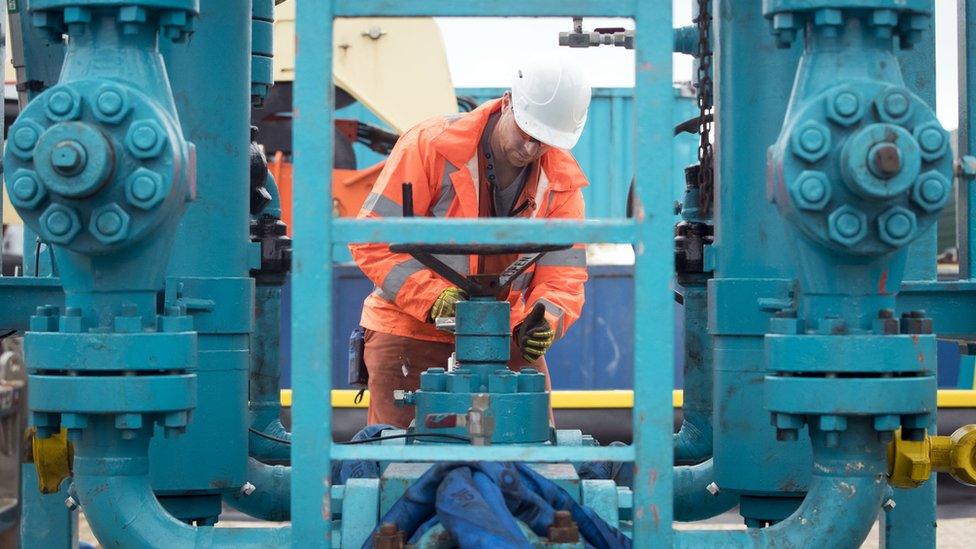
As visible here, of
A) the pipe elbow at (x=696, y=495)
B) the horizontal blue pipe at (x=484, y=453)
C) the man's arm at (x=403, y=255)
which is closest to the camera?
the horizontal blue pipe at (x=484, y=453)

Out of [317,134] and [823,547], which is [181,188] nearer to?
[317,134]

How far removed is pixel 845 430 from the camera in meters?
2.54

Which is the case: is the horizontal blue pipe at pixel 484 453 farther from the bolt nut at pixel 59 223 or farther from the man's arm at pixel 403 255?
the man's arm at pixel 403 255

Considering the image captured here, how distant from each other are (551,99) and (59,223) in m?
1.69

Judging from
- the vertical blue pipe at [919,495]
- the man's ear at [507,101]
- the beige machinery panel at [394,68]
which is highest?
the beige machinery panel at [394,68]

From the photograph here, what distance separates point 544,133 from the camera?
3.75 m

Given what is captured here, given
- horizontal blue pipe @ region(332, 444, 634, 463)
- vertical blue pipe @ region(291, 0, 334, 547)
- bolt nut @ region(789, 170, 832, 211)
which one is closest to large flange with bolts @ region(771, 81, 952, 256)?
bolt nut @ region(789, 170, 832, 211)

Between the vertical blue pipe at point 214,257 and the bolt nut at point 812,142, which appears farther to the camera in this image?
the vertical blue pipe at point 214,257

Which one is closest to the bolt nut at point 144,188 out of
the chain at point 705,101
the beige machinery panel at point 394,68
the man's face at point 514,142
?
the man's face at point 514,142

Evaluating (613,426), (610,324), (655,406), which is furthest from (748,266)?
(610,324)

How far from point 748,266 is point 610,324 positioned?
17.7 ft

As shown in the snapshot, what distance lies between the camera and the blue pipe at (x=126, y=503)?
2605 mm

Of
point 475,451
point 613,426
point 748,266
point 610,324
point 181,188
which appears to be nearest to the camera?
point 475,451

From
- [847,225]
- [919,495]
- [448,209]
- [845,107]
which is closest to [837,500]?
[847,225]
